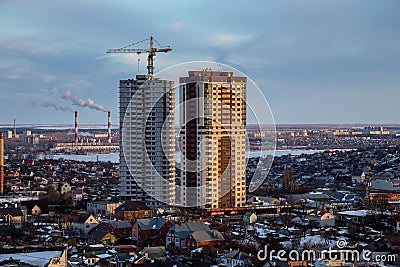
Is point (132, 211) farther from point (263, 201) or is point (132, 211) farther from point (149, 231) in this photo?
point (263, 201)

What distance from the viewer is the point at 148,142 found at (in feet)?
32.8

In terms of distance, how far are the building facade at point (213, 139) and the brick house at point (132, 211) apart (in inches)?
45.7

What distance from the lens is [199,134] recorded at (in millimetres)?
9836

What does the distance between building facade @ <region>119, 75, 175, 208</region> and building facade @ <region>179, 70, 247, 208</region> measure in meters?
0.23

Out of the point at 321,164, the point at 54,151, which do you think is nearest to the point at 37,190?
the point at 321,164

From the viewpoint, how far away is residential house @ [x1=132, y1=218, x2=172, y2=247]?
6.95 meters

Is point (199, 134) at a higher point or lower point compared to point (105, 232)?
higher

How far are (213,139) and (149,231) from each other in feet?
9.58

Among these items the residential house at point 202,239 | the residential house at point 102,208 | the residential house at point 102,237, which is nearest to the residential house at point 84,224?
the residential house at point 102,237

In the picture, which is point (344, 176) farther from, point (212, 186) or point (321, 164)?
point (212, 186)

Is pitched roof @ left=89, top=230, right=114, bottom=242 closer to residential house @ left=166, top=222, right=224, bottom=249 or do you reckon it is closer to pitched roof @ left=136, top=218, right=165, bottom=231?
pitched roof @ left=136, top=218, right=165, bottom=231

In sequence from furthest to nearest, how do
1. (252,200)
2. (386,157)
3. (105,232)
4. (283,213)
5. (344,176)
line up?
1. (386,157)
2. (344,176)
3. (252,200)
4. (283,213)
5. (105,232)

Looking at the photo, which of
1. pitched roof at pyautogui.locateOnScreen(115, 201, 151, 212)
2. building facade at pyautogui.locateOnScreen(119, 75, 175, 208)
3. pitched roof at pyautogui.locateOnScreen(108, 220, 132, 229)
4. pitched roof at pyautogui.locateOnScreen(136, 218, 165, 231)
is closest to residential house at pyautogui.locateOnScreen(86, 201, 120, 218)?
pitched roof at pyautogui.locateOnScreen(115, 201, 151, 212)

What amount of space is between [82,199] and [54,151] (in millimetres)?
22504
